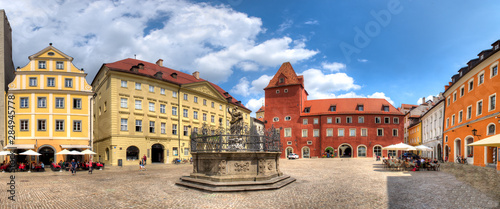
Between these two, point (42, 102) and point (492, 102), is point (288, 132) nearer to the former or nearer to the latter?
point (492, 102)

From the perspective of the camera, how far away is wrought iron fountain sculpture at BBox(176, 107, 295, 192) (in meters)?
12.6

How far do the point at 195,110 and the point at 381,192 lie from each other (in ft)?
118

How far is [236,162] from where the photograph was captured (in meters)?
13.0

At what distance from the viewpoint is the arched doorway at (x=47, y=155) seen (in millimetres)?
30609

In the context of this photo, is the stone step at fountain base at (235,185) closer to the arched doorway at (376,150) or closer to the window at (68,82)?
the window at (68,82)

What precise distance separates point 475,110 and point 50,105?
132ft

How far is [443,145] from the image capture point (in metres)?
37.0

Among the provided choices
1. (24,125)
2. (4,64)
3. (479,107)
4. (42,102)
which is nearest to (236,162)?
(479,107)

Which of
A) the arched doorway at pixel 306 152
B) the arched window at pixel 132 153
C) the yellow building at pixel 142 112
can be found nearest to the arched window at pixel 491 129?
the yellow building at pixel 142 112

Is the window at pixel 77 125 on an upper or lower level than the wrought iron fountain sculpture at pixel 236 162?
upper

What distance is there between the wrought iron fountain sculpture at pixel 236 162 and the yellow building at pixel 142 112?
812 inches

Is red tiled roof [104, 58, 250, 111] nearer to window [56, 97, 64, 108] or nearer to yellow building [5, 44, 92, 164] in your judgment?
yellow building [5, 44, 92, 164]

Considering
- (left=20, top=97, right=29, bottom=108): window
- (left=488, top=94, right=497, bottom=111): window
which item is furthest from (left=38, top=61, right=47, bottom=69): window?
(left=488, top=94, right=497, bottom=111): window

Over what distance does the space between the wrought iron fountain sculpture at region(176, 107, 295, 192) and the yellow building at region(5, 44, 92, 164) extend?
22575 millimetres
